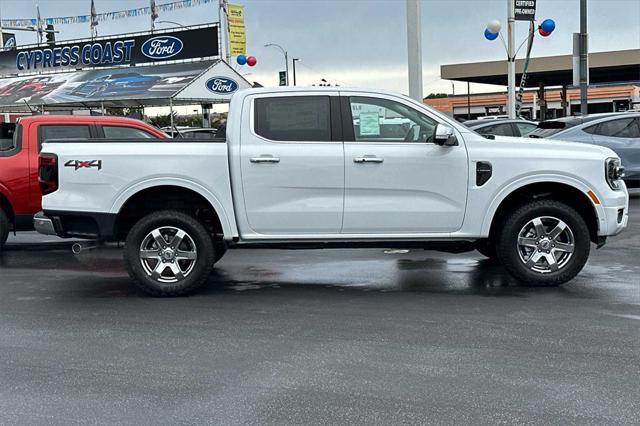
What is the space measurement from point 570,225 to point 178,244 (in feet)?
12.6

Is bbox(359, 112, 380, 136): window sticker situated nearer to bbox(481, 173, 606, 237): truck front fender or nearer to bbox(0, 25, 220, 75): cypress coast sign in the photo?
bbox(481, 173, 606, 237): truck front fender

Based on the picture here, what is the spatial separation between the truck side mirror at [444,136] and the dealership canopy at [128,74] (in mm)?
20234

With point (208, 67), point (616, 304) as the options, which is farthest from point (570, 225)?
point (208, 67)

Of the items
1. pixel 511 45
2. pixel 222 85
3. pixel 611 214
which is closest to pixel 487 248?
pixel 611 214

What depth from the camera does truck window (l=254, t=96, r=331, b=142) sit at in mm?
6738

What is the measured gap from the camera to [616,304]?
6309mm

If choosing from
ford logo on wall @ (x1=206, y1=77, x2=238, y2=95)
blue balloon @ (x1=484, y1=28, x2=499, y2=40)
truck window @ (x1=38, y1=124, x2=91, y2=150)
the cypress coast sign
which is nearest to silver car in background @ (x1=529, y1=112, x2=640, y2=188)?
truck window @ (x1=38, y1=124, x2=91, y2=150)

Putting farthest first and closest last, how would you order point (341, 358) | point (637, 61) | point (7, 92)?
point (637, 61) → point (7, 92) → point (341, 358)

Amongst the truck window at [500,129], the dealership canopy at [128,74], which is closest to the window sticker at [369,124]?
the truck window at [500,129]

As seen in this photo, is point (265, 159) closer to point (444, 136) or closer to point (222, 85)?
point (444, 136)

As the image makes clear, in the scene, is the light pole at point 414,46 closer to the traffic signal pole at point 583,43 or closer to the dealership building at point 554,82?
the traffic signal pole at point 583,43

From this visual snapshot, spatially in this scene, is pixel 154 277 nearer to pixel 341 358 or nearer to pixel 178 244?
pixel 178 244

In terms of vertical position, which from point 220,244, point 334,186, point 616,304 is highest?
point 334,186

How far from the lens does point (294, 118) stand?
22.3ft
